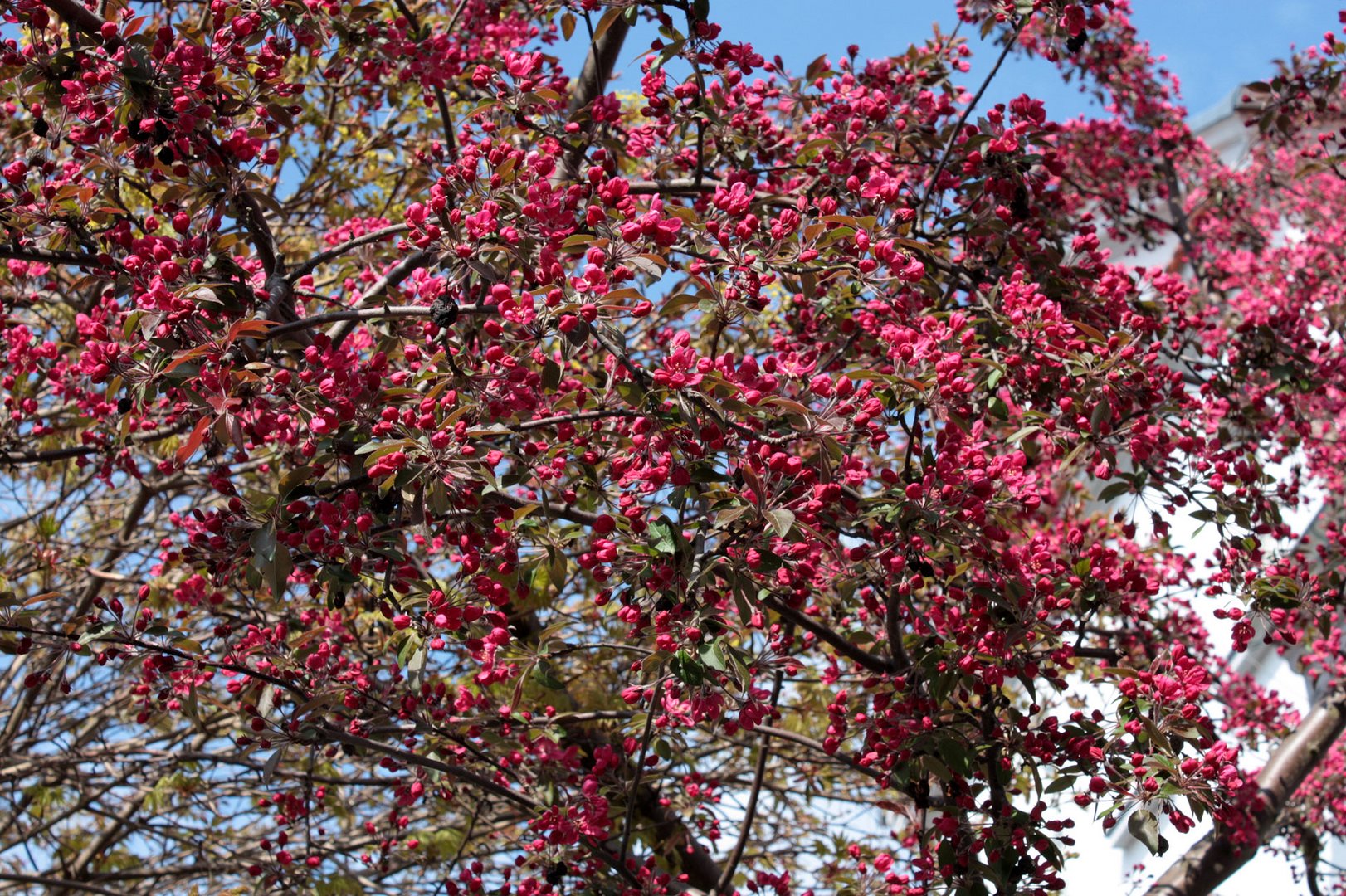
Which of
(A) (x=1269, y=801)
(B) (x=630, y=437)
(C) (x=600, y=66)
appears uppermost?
(C) (x=600, y=66)

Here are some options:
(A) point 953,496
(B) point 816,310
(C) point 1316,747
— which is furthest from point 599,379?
(C) point 1316,747

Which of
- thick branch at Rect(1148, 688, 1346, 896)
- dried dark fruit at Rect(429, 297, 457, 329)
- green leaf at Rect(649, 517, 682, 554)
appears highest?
dried dark fruit at Rect(429, 297, 457, 329)

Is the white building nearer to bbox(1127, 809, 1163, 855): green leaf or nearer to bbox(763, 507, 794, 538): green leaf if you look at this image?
bbox(1127, 809, 1163, 855): green leaf

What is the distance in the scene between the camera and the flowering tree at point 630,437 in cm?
257

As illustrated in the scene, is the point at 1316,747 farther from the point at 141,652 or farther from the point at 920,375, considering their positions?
the point at 141,652

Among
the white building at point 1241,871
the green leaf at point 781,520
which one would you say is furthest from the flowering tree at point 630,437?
the white building at point 1241,871

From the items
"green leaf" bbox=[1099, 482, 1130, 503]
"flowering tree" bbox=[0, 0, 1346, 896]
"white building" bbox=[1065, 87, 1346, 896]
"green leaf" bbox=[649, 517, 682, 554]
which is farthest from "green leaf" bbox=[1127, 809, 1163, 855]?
"white building" bbox=[1065, 87, 1346, 896]

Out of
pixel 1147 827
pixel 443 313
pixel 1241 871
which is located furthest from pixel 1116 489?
pixel 1241 871

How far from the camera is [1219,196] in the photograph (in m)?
8.81

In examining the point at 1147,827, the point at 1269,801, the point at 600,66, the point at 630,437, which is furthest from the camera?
the point at 1269,801

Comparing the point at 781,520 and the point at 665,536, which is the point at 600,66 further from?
the point at 781,520

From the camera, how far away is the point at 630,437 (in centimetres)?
301

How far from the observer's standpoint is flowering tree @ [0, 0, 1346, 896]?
8.42ft

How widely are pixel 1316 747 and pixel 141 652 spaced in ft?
16.2
